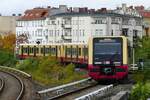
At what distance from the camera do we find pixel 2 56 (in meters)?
64.3

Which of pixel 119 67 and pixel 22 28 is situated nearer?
pixel 119 67

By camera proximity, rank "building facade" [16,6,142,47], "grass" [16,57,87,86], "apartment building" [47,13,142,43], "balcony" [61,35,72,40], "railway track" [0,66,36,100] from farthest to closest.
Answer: "balcony" [61,35,72,40], "building facade" [16,6,142,47], "apartment building" [47,13,142,43], "grass" [16,57,87,86], "railway track" [0,66,36,100]

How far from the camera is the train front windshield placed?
35188mm

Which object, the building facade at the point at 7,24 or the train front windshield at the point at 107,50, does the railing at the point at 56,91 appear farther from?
the building facade at the point at 7,24

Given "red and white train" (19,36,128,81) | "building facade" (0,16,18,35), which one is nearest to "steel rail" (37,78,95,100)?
"red and white train" (19,36,128,81)

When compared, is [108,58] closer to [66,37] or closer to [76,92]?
[76,92]

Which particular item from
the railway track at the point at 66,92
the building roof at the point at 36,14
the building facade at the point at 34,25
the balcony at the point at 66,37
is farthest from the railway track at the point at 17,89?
the building roof at the point at 36,14

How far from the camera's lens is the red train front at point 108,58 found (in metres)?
35.2

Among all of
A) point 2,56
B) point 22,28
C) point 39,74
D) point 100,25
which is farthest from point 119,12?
point 39,74

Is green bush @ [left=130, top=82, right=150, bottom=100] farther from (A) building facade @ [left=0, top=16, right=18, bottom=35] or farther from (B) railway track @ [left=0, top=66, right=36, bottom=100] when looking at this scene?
(A) building facade @ [left=0, top=16, right=18, bottom=35]

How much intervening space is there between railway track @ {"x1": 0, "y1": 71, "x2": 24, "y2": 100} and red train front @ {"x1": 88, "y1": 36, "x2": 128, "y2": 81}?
4438mm

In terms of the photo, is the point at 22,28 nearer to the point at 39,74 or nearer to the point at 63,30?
the point at 63,30

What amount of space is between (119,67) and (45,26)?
87.4 meters

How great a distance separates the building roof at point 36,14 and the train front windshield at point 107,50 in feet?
289
